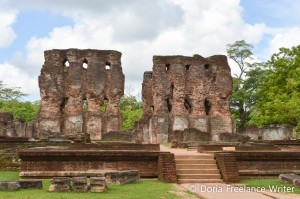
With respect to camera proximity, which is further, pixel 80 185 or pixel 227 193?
pixel 227 193

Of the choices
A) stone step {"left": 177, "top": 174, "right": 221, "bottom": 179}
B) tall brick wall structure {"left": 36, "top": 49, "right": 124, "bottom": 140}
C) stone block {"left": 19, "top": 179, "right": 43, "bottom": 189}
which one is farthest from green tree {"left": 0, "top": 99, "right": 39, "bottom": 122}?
stone block {"left": 19, "top": 179, "right": 43, "bottom": 189}

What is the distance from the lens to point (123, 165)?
1174 cm

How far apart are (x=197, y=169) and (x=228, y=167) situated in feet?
2.97

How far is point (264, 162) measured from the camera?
12.2 meters

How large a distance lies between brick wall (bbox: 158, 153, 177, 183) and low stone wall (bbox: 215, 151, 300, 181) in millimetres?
1487

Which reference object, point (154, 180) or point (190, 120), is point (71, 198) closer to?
point (154, 180)

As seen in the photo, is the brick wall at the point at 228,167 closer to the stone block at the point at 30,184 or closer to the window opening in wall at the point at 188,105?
the stone block at the point at 30,184

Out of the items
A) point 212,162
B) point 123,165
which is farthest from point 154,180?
point 212,162

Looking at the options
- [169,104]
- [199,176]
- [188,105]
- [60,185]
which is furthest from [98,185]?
[188,105]

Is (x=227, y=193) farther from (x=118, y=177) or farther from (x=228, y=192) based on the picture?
(x=118, y=177)

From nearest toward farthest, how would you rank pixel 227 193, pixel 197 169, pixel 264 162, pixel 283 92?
pixel 227 193
pixel 197 169
pixel 264 162
pixel 283 92

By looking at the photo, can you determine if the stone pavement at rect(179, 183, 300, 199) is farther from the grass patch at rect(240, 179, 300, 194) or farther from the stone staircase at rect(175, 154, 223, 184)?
the stone staircase at rect(175, 154, 223, 184)

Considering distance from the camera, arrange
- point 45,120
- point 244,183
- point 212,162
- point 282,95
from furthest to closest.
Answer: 1. point 45,120
2. point 282,95
3. point 212,162
4. point 244,183

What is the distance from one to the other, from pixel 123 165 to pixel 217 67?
2394 cm
